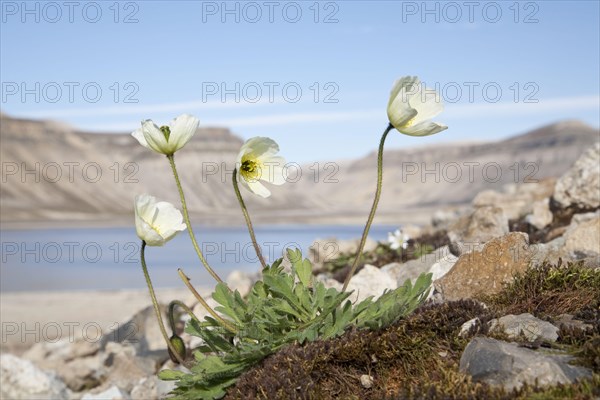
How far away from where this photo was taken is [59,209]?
108 metres

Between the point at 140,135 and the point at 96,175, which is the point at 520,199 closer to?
the point at 140,135

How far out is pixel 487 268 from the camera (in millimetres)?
5602

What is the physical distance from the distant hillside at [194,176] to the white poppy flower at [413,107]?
78572 mm

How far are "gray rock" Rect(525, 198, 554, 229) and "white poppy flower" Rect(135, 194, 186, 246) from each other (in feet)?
27.6

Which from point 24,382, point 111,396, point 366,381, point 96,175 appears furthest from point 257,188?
point 96,175

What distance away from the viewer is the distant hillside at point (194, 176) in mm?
112625

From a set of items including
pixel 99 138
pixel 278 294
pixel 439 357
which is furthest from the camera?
pixel 99 138

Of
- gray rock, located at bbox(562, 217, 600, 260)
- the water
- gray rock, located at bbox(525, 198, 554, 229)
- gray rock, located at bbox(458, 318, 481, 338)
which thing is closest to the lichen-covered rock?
gray rock, located at bbox(458, 318, 481, 338)

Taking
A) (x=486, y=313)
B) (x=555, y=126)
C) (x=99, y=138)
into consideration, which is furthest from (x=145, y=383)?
(x=555, y=126)

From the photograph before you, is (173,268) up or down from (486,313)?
down

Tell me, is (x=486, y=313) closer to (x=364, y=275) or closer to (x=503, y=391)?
(x=503, y=391)

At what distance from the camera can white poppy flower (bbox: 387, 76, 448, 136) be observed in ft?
15.3

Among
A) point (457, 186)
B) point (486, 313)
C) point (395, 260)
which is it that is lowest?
point (457, 186)

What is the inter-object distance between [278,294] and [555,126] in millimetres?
194201
